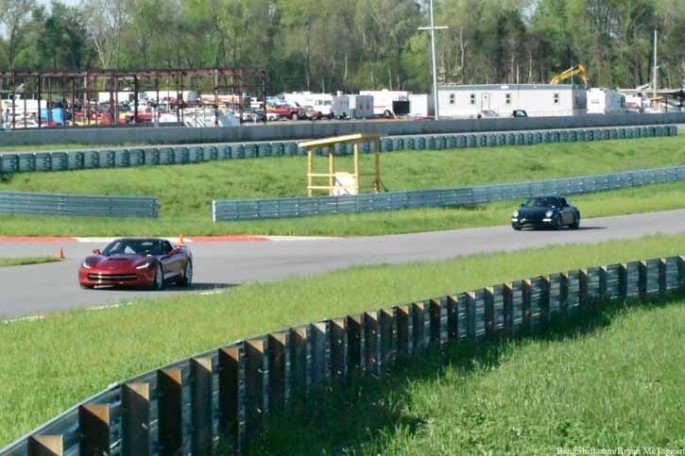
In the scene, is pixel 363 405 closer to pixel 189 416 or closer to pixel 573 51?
pixel 189 416

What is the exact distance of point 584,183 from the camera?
66.9 meters

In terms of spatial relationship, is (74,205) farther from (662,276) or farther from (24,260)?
(662,276)

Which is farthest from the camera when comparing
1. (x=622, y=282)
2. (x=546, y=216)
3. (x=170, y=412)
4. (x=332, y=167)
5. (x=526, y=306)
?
(x=332, y=167)

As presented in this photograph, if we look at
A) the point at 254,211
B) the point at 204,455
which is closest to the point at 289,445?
the point at 204,455

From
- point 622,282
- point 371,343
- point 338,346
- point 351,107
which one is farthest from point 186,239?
point 351,107

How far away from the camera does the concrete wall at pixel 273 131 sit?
227 feet

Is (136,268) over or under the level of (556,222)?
over

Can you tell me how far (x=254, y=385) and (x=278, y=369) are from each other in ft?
2.75

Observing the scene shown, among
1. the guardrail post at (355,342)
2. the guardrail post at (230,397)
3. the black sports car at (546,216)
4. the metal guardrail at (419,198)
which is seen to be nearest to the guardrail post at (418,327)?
the guardrail post at (355,342)

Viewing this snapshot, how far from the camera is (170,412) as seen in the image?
12.3m

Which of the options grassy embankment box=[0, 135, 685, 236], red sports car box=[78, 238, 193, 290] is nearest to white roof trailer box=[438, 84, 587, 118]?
grassy embankment box=[0, 135, 685, 236]

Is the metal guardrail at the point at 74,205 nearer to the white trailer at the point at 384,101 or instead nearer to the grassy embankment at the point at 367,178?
the grassy embankment at the point at 367,178

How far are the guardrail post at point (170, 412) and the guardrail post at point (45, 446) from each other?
7.89ft

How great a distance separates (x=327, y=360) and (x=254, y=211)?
34896 mm
